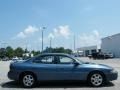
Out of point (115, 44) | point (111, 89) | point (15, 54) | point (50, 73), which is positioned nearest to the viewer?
point (111, 89)

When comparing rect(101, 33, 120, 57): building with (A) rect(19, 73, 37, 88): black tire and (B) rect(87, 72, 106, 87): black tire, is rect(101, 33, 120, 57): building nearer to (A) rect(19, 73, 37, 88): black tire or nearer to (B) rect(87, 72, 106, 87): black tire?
(B) rect(87, 72, 106, 87): black tire

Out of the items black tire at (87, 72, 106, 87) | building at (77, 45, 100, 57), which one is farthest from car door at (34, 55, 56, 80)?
building at (77, 45, 100, 57)

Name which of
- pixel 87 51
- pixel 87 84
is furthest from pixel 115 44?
pixel 87 84

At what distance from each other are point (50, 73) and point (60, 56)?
90cm

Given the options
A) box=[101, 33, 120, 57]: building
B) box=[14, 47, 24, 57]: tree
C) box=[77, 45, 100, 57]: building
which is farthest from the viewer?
box=[14, 47, 24, 57]: tree

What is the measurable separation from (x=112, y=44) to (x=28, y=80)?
4016 inches

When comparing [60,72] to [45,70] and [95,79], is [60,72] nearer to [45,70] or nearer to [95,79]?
[45,70]

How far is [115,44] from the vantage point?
110000 millimetres

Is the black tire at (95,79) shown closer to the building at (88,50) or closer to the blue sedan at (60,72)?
the blue sedan at (60,72)

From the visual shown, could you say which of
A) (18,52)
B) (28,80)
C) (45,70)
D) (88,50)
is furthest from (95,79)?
(88,50)

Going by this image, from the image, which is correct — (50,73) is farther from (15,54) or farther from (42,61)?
(15,54)

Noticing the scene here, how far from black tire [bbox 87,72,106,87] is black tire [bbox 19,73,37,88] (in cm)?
243

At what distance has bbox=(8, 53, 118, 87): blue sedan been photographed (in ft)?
45.7

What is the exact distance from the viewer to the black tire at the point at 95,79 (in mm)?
13969
